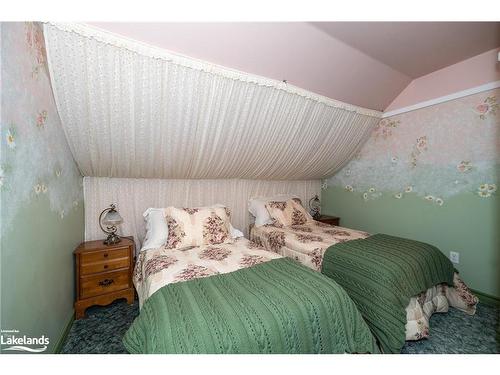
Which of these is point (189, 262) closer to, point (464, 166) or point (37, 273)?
point (37, 273)

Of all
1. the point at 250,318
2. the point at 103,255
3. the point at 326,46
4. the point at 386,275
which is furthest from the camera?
the point at 103,255

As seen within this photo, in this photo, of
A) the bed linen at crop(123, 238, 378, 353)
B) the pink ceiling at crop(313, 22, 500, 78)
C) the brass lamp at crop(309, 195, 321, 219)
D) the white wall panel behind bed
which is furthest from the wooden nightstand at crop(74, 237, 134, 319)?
the brass lamp at crop(309, 195, 321, 219)

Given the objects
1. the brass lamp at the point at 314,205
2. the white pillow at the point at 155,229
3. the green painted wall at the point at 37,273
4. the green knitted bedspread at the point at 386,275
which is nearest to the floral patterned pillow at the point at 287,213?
the brass lamp at the point at 314,205

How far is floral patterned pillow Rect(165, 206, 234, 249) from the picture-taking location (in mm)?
1967

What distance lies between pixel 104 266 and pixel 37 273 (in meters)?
0.70

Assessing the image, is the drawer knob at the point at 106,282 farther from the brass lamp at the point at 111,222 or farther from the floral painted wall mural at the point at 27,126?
the floral painted wall mural at the point at 27,126

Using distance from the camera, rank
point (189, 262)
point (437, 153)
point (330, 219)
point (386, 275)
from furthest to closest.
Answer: point (330, 219), point (437, 153), point (189, 262), point (386, 275)

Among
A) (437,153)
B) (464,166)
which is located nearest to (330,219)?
(437,153)

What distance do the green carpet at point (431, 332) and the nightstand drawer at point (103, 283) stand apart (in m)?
0.19

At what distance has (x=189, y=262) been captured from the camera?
1.61 metres
